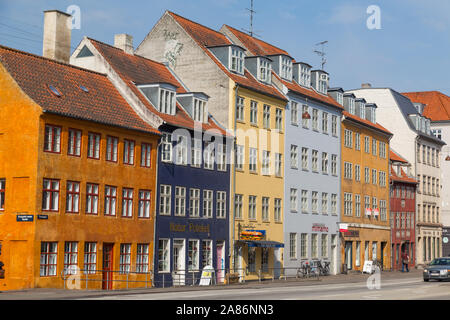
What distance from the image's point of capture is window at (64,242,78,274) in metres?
36.9

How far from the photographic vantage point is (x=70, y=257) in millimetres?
37250

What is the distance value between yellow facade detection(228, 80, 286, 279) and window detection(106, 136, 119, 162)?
1079cm

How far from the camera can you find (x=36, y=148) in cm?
3547

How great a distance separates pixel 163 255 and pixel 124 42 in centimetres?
1331

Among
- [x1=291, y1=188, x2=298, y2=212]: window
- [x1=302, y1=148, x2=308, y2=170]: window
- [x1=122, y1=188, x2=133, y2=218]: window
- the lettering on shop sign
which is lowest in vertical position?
the lettering on shop sign

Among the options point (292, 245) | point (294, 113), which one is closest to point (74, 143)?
point (294, 113)

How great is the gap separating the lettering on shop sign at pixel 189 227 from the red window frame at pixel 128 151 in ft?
15.7

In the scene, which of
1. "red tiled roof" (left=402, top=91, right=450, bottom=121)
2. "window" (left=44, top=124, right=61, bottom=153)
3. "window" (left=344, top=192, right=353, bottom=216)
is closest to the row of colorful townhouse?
"window" (left=44, top=124, right=61, bottom=153)

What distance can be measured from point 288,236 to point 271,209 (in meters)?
2.99

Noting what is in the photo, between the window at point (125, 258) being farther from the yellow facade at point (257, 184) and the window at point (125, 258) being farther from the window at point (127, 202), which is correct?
the yellow facade at point (257, 184)

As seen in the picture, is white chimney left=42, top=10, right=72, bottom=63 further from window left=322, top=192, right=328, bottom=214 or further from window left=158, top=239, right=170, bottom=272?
window left=322, top=192, right=328, bottom=214

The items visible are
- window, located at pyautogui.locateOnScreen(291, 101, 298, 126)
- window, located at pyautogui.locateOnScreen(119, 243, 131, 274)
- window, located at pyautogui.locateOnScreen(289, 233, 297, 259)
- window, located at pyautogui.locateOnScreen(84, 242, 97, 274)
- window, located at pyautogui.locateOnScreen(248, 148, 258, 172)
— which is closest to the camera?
window, located at pyautogui.locateOnScreen(84, 242, 97, 274)

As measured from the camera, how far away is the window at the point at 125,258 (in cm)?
4034
